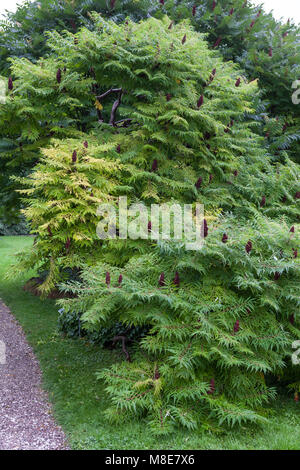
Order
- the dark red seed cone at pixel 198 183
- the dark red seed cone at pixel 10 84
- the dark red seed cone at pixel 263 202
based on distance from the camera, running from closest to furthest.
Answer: the dark red seed cone at pixel 10 84
the dark red seed cone at pixel 198 183
the dark red seed cone at pixel 263 202

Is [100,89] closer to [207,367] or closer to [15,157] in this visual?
[15,157]

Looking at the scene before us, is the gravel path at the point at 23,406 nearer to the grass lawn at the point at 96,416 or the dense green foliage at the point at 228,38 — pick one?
the grass lawn at the point at 96,416

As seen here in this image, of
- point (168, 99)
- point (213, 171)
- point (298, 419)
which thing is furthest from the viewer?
point (213, 171)

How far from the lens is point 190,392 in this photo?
363cm

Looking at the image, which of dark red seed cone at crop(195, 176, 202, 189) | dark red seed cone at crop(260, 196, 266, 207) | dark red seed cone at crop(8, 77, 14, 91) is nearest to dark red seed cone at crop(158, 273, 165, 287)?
dark red seed cone at crop(195, 176, 202, 189)

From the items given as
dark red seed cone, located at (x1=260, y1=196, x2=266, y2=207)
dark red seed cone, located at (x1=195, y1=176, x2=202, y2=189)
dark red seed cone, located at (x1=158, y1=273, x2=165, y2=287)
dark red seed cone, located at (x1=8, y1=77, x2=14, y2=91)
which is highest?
dark red seed cone, located at (x1=8, y1=77, x2=14, y2=91)

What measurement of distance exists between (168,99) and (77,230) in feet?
8.19

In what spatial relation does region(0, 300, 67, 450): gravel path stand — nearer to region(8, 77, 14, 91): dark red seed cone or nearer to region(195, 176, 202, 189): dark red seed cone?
region(195, 176, 202, 189): dark red seed cone

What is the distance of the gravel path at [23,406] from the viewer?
3.67 m

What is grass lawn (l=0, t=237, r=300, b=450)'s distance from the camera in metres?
3.46

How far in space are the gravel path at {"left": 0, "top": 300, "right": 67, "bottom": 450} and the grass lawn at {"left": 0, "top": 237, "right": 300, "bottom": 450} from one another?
113 millimetres

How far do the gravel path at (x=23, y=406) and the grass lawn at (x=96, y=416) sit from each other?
4.5 inches

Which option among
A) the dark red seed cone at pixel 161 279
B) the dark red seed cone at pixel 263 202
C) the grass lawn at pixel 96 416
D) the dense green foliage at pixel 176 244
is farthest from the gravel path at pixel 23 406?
the dark red seed cone at pixel 263 202

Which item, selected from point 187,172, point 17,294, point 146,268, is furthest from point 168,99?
point 17,294
